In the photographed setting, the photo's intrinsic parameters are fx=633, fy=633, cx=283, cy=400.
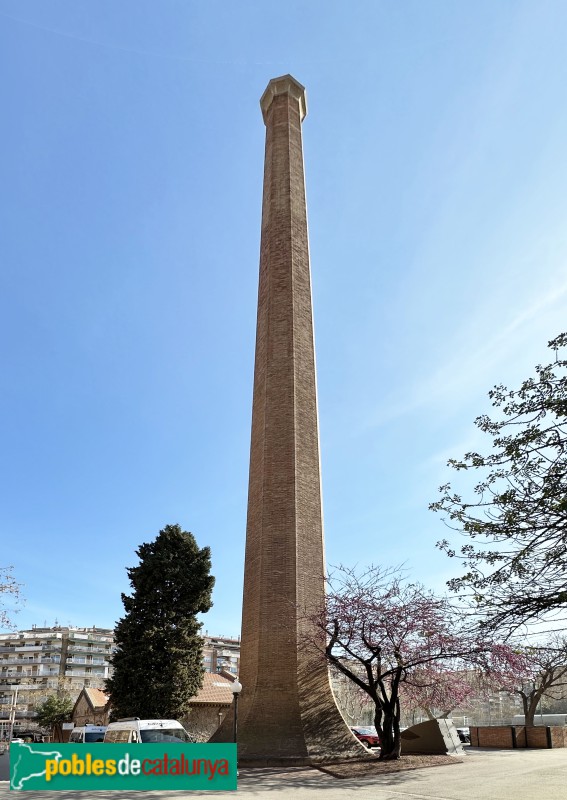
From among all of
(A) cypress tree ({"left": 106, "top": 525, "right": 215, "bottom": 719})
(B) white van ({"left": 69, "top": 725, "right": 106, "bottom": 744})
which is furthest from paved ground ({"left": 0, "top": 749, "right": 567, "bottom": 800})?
(A) cypress tree ({"left": 106, "top": 525, "right": 215, "bottom": 719})

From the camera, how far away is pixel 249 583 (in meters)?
20.5

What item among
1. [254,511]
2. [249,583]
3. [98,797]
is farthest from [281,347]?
[98,797]

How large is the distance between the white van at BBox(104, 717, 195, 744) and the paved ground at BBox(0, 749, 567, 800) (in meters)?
1.84

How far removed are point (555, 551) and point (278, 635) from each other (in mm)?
13728

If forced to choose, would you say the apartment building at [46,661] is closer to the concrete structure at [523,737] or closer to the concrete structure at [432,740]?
the concrete structure at [523,737]

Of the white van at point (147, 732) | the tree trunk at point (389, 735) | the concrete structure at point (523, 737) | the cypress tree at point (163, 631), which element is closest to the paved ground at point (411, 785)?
the tree trunk at point (389, 735)

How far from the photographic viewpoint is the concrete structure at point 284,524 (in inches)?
691

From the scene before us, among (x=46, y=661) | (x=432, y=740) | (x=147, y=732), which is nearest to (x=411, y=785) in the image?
(x=147, y=732)

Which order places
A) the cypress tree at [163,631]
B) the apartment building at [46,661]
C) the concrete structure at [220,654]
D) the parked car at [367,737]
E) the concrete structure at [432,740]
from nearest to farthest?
1. the concrete structure at [432,740]
2. the cypress tree at [163,631]
3. the parked car at [367,737]
4. the apartment building at [46,661]
5. the concrete structure at [220,654]

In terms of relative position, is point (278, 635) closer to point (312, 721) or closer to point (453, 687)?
point (312, 721)

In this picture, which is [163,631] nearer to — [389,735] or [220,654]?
[389,735]

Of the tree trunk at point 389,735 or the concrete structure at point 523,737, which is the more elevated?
the tree trunk at point 389,735

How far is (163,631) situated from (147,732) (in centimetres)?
1372

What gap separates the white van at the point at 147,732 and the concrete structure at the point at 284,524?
268 centimetres
